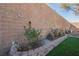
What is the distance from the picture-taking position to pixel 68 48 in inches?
106

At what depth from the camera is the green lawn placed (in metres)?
2.68

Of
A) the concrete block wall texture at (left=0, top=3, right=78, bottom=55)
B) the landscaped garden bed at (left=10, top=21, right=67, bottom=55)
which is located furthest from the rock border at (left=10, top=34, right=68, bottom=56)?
the concrete block wall texture at (left=0, top=3, right=78, bottom=55)

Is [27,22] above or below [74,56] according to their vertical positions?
above

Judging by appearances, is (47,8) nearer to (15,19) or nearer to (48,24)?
(48,24)

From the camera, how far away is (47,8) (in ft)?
8.97

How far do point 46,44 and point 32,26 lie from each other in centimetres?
29

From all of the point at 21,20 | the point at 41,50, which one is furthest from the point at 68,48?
the point at 21,20

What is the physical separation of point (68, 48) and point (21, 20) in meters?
0.69

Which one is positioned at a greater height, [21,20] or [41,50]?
[21,20]

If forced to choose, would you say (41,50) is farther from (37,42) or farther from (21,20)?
(21,20)

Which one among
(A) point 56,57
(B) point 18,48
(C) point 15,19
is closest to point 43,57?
(A) point 56,57

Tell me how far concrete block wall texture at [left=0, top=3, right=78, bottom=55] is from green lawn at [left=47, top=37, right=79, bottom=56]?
0.19 metres

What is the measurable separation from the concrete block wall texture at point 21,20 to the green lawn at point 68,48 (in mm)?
192

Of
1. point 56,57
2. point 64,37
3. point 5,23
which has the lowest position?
point 56,57
